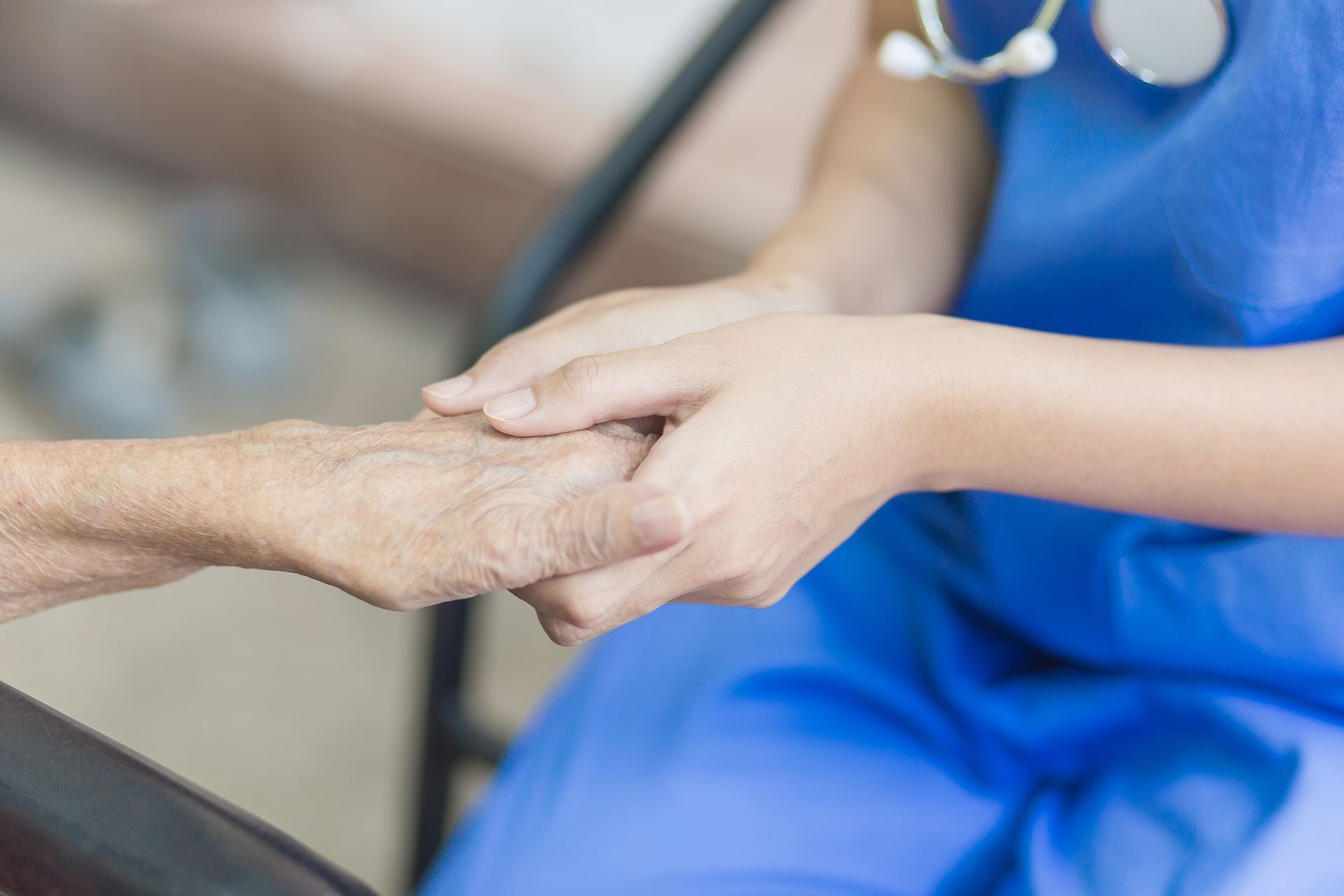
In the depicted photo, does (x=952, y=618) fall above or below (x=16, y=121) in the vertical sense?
above

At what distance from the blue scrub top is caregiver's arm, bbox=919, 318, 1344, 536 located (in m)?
Answer: 0.04

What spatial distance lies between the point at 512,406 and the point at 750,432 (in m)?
0.10

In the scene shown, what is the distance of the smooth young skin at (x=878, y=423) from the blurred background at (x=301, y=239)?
2.90ft

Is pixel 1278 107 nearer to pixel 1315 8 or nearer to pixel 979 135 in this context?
pixel 1315 8

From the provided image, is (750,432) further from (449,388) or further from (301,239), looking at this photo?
(301,239)

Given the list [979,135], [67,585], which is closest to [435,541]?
[67,585]

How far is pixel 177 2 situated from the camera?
6.31ft

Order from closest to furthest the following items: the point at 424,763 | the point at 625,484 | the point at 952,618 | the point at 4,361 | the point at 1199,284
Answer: the point at 625,484 → the point at 1199,284 → the point at 952,618 → the point at 424,763 → the point at 4,361

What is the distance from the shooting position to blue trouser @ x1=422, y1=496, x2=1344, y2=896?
1.73 ft

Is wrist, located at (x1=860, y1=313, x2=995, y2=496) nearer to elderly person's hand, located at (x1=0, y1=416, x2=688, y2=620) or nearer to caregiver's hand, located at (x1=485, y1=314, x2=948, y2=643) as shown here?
caregiver's hand, located at (x1=485, y1=314, x2=948, y2=643)

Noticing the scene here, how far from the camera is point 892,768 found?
61cm

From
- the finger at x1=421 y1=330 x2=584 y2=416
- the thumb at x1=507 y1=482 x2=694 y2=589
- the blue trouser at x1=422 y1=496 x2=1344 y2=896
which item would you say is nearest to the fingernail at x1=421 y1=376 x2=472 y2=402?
the finger at x1=421 y1=330 x2=584 y2=416

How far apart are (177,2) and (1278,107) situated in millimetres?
1876

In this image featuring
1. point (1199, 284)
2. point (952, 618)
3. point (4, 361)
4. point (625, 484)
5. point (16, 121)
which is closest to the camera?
point (625, 484)
